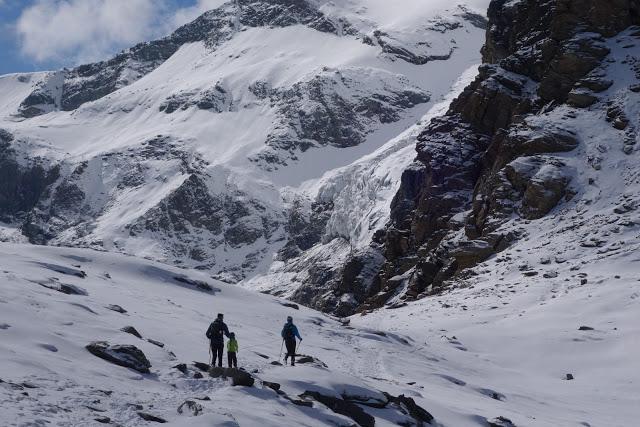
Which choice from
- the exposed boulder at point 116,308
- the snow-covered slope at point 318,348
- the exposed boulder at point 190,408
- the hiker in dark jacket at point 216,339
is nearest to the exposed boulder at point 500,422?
the snow-covered slope at point 318,348

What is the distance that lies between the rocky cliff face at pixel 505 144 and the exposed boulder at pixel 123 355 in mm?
32263

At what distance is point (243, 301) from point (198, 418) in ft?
77.4

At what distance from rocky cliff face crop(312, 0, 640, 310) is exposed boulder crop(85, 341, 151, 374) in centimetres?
3226

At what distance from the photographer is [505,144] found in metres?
57.4

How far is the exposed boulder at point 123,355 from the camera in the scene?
60.7ft

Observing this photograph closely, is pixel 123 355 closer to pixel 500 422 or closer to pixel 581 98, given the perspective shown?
pixel 500 422

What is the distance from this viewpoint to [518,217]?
5197 cm

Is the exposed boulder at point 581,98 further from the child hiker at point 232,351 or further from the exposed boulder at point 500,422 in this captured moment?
the child hiker at point 232,351

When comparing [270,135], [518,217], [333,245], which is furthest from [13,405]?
[270,135]

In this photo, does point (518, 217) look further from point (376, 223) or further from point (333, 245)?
point (333, 245)

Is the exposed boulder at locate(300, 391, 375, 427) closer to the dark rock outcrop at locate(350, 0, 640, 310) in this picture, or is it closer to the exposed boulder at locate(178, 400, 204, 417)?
the exposed boulder at locate(178, 400, 204, 417)

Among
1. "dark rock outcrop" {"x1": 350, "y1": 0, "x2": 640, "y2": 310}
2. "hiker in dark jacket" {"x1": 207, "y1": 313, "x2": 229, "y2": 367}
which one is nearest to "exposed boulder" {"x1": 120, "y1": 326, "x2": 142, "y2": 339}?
"hiker in dark jacket" {"x1": 207, "y1": 313, "x2": 229, "y2": 367}

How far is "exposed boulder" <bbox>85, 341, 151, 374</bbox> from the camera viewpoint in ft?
60.7

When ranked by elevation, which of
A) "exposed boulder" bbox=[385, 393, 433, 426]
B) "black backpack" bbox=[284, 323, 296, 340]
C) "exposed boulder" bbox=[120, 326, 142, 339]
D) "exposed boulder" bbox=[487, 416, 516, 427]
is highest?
"black backpack" bbox=[284, 323, 296, 340]
